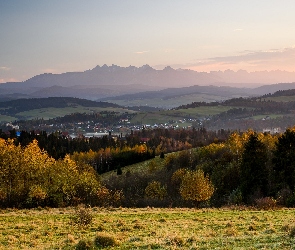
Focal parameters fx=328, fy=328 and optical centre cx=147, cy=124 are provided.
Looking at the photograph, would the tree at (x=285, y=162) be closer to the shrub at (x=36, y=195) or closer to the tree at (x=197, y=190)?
the tree at (x=197, y=190)

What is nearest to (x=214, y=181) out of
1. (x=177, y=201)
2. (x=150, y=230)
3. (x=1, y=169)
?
(x=177, y=201)

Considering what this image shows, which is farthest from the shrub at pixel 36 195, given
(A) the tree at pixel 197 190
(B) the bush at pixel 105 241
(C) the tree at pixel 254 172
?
(C) the tree at pixel 254 172

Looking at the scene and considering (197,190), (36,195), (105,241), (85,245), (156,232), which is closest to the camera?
(85,245)

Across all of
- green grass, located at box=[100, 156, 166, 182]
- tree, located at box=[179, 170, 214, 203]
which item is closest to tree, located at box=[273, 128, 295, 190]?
tree, located at box=[179, 170, 214, 203]

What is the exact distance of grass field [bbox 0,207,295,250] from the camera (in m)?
20.7

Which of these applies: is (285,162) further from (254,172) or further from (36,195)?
(36,195)

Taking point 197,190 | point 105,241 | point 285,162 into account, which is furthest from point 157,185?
point 105,241

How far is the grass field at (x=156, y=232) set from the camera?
20719mm

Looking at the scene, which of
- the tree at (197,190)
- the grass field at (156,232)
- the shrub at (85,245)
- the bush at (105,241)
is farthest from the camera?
the tree at (197,190)

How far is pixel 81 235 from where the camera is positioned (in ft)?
84.7

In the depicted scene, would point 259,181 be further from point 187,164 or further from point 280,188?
point 187,164

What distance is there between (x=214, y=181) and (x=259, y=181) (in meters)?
21.2

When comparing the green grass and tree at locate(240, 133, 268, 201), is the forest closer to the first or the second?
tree at locate(240, 133, 268, 201)

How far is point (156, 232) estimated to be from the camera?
26.0 meters
